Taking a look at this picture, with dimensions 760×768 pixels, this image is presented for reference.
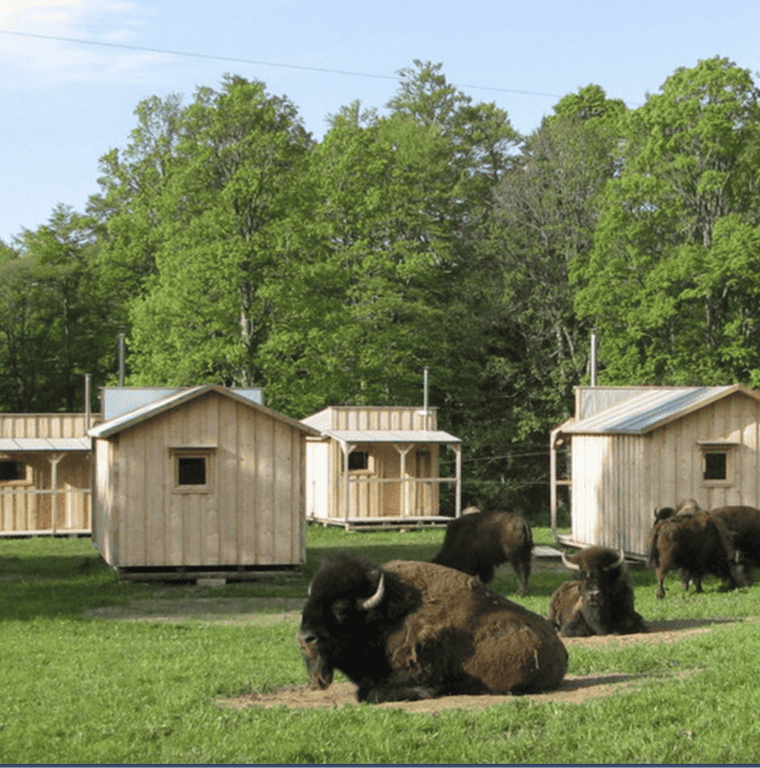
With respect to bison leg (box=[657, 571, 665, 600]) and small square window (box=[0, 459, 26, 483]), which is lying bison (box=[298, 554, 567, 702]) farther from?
small square window (box=[0, 459, 26, 483])

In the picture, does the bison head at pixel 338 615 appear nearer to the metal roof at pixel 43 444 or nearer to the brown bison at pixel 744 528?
the brown bison at pixel 744 528

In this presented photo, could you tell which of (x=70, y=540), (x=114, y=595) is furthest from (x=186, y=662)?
(x=70, y=540)

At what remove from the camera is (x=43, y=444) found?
39312 millimetres

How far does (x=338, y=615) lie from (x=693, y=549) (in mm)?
12846

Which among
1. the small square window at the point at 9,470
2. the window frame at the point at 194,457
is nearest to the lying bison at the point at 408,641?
the window frame at the point at 194,457

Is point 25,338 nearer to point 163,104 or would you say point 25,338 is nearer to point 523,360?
point 163,104

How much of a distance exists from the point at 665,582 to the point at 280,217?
1010 inches

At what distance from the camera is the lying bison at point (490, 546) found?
22.7 metres

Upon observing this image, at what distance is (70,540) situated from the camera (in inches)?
1494

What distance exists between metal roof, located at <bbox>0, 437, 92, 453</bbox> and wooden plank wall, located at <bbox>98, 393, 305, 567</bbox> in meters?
13.8

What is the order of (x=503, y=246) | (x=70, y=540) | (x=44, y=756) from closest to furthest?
(x=44, y=756), (x=70, y=540), (x=503, y=246)

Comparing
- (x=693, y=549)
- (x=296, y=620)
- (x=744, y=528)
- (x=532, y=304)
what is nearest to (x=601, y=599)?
(x=296, y=620)

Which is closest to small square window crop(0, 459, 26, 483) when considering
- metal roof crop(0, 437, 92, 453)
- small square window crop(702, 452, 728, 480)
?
metal roof crop(0, 437, 92, 453)

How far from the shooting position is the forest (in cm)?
4466
